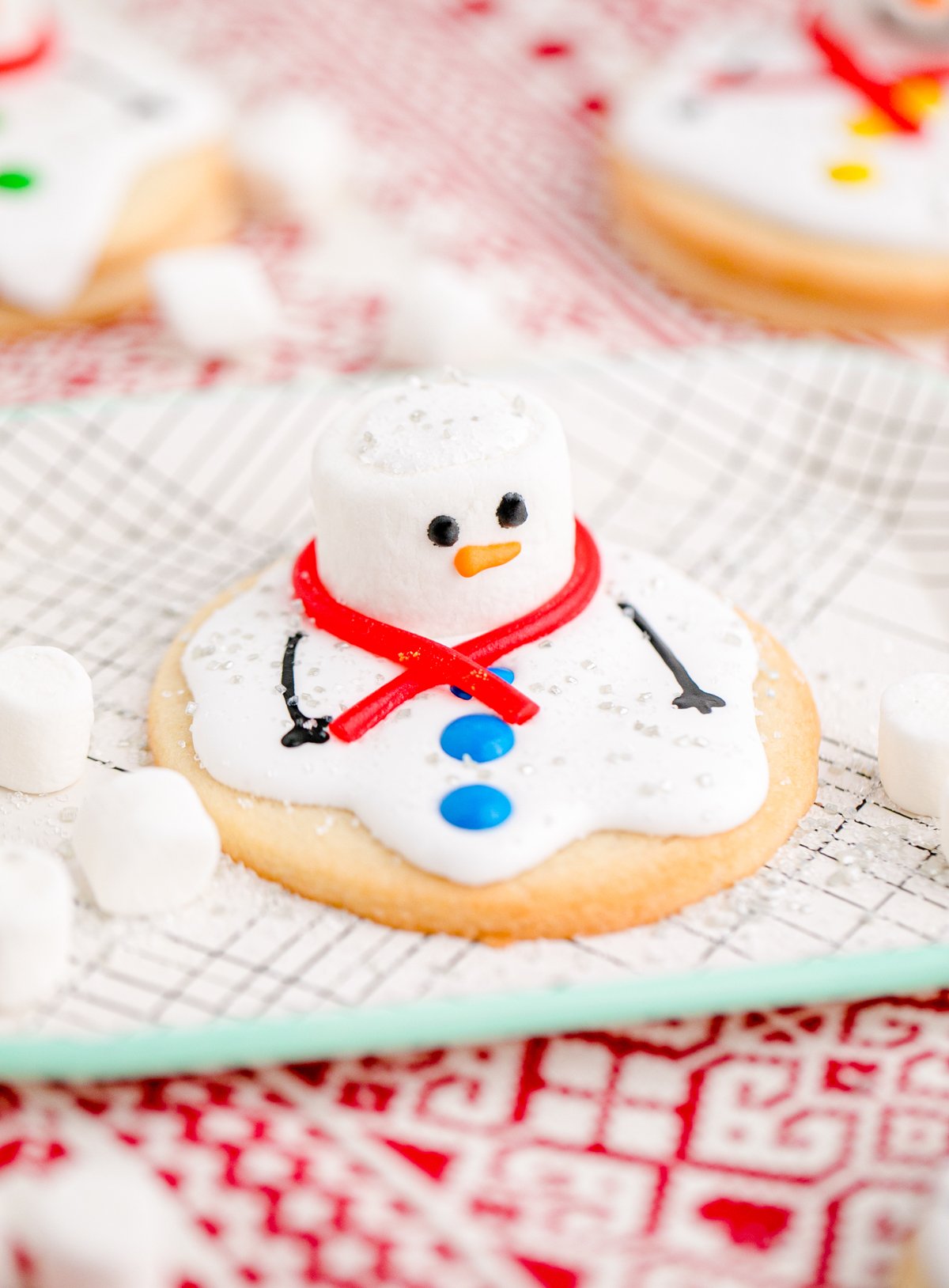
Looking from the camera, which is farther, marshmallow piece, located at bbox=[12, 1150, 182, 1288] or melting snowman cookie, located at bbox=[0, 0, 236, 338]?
melting snowman cookie, located at bbox=[0, 0, 236, 338]

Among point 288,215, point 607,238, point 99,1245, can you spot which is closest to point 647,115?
point 607,238

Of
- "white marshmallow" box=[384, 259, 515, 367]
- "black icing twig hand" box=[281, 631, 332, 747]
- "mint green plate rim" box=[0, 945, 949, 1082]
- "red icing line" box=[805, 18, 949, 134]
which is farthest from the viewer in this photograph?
"red icing line" box=[805, 18, 949, 134]

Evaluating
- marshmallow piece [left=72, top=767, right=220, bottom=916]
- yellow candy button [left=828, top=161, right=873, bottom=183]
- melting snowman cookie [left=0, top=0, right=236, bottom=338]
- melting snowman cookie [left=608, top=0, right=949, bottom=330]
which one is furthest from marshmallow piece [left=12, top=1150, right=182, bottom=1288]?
yellow candy button [left=828, top=161, right=873, bottom=183]

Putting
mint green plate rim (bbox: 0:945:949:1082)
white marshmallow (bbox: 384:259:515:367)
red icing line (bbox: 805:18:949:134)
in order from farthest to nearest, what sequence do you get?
red icing line (bbox: 805:18:949:134), white marshmallow (bbox: 384:259:515:367), mint green plate rim (bbox: 0:945:949:1082)

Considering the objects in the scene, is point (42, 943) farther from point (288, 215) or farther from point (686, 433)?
point (288, 215)

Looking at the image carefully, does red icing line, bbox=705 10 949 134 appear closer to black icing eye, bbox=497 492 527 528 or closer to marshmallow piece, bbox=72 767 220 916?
black icing eye, bbox=497 492 527 528

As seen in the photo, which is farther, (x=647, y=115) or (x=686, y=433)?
(x=647, y=115)

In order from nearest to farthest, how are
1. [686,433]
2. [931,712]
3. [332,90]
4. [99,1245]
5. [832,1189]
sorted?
[99,1245] < [832,1189] < [931,712] < [686,433] < [332,90]

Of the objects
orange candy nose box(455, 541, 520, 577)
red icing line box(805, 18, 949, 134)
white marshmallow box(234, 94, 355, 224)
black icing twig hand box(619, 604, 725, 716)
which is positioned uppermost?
orange candy nose box(455, 541, 520, 577)

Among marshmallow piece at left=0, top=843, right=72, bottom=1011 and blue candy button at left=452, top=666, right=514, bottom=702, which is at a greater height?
blue candy button at left=452, top=666, right=514, bottom=702
